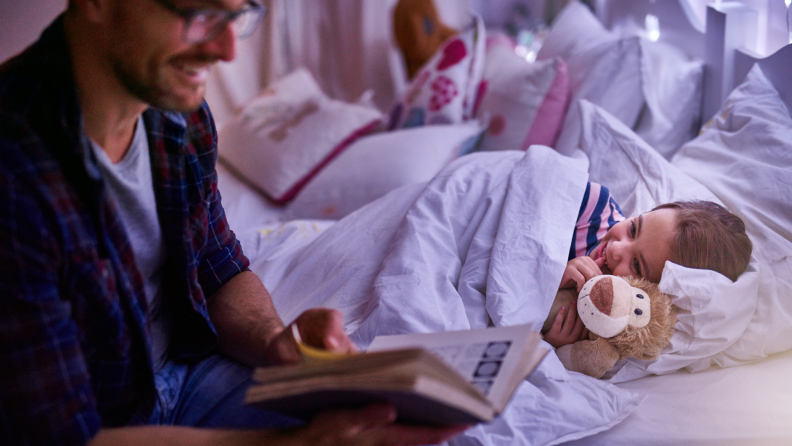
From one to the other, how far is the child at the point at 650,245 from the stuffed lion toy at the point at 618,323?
5cm

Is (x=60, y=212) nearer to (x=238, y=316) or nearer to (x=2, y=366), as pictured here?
(x=2, y=366)

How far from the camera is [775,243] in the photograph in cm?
99

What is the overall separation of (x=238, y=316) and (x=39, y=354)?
12.6 inches

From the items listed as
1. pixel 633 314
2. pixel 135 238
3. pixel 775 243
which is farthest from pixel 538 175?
pixel 135 238

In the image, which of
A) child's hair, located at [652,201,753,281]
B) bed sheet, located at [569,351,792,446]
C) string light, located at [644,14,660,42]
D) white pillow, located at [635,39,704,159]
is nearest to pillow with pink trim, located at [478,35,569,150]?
white pillow, located at [635,39,704,159]

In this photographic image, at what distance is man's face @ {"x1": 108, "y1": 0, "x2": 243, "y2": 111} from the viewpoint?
2.08ft

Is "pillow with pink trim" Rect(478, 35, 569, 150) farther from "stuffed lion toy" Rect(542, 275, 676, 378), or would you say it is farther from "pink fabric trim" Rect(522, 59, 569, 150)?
"stuffed lion toy" Rect(542, 275, 676, 378)

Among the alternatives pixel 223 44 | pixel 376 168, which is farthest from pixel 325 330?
pixel 376 168

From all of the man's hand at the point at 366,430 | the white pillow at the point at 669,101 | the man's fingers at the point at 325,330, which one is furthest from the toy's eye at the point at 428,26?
the man's hand at the point at 366,430

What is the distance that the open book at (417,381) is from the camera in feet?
1.67

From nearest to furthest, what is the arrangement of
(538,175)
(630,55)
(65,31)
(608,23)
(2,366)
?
(2,366), (65,31), (538,175), (630,55), (608,23)

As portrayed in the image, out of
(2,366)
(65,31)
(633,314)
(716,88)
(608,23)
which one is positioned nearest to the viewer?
(2,366)

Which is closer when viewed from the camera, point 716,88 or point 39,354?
point 39,354

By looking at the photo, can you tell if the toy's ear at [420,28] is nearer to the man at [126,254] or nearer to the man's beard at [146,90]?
the man at [126,254]
